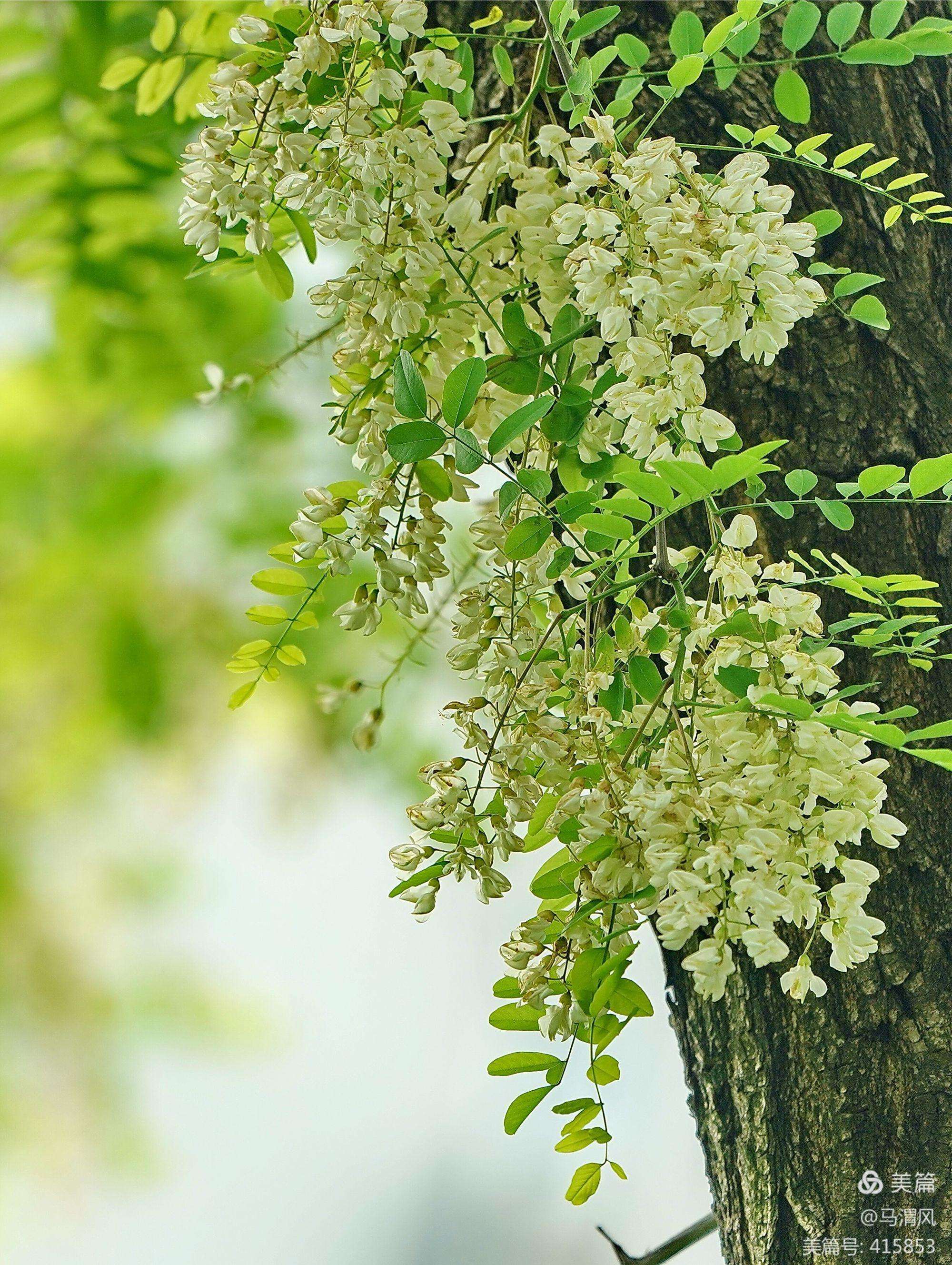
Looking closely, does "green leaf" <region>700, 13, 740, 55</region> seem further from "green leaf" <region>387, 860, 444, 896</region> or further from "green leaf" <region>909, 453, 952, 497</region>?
"green leaf" <region>387, 860, 444, 896</region>

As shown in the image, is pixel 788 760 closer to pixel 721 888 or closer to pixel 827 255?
pixel 721 888

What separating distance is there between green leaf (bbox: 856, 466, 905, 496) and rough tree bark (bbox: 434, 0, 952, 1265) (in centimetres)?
14

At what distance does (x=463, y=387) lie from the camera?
13.8 inches

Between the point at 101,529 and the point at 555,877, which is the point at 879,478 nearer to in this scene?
the point at 555,877

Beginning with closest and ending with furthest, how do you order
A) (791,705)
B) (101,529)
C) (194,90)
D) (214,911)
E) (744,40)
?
(791,705), (744,40), (194,90), (101,529), (214,911)

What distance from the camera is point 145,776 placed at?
1447 millimetres

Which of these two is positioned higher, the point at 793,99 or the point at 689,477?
the point at 793,99

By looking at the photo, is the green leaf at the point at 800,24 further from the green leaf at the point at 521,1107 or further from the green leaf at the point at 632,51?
the green leaf at the point at 521,1107

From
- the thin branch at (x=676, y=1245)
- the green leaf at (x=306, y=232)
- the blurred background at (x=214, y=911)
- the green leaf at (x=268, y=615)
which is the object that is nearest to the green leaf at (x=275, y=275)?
the green leaf at (x=306, y=232)

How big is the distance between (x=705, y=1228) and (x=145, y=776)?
3.38 feet

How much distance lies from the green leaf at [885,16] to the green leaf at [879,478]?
0.19 metres

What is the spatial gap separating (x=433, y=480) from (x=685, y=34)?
0.68ft

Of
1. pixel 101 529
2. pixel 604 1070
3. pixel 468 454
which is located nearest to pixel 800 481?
pixel 468 454

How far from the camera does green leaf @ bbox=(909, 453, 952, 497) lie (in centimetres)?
36
